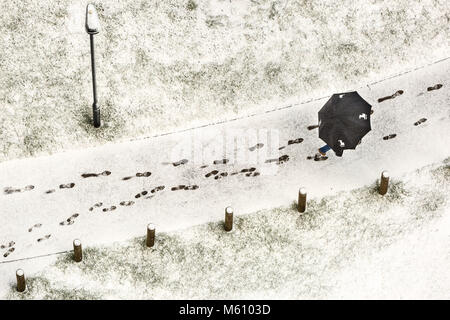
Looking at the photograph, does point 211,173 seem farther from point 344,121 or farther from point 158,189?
point 344,121

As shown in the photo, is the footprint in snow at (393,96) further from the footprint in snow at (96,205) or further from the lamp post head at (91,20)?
the lamp post head at (91,20)

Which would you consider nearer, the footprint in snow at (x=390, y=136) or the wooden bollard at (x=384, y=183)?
the wooden bollard at (x=384, y=183)

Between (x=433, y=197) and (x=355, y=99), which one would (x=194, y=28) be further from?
(x=433, y=197)

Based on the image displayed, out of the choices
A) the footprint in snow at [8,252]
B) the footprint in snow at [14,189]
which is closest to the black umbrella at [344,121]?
the footprint in snow at [14,189]

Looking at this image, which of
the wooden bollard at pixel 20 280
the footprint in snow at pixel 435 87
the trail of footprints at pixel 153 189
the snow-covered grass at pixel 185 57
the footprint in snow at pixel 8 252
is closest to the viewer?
the wooden bollard at pixel 20 280

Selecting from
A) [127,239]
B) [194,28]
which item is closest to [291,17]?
[194,28]

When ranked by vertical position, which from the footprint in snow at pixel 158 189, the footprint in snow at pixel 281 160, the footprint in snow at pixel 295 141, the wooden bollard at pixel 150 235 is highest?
the footprint in snow at pixel 295 141
